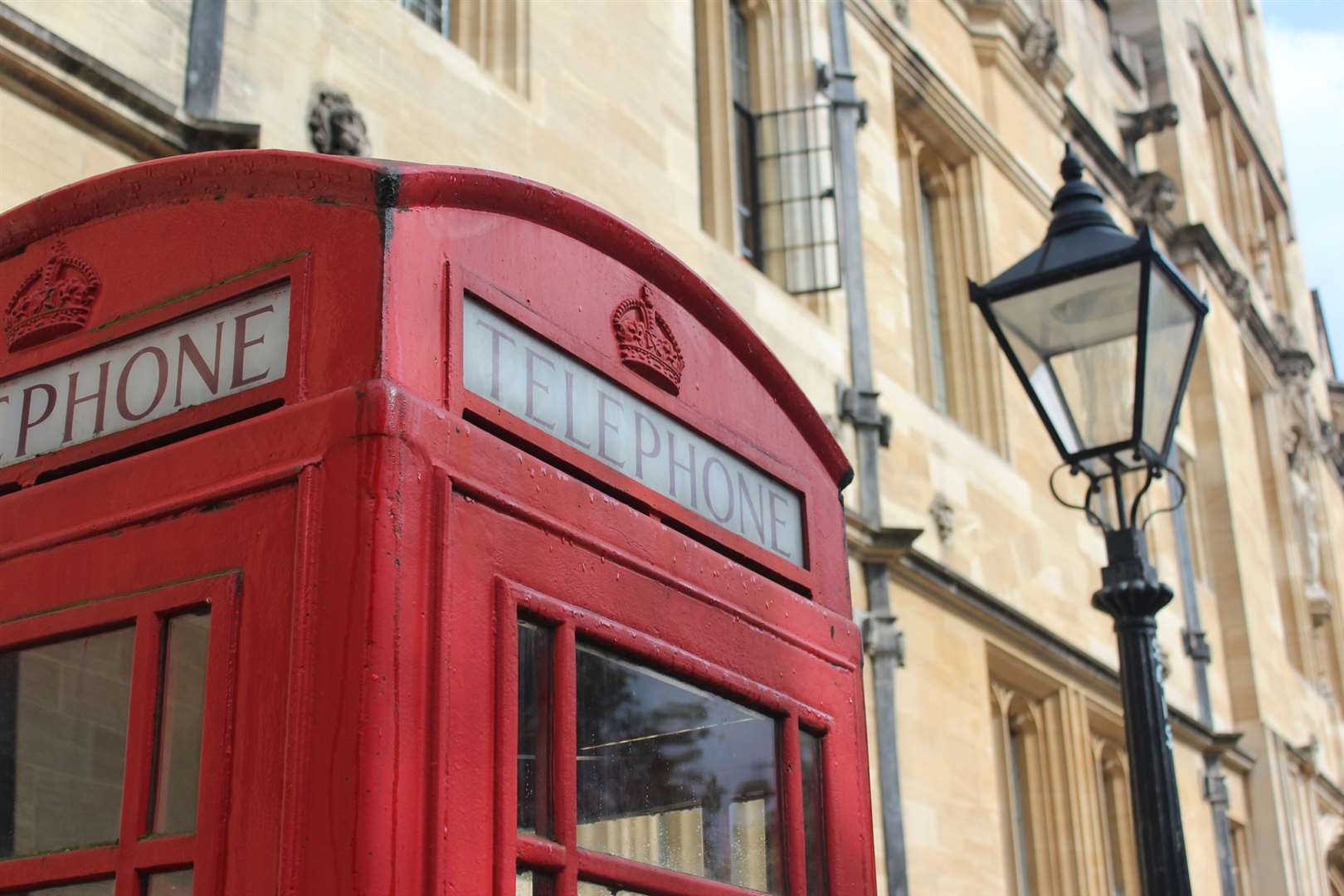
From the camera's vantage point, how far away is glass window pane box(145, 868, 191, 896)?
2234mm

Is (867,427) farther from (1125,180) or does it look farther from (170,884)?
(170,884)

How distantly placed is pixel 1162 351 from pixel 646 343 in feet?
10.4

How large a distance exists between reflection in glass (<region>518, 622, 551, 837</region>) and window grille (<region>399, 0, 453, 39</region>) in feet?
20.5

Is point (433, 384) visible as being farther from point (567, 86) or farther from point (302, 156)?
point (567, 86)

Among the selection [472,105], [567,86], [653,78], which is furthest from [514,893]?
[653,78]

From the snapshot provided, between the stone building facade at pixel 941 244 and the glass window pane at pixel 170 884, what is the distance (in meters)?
3.81

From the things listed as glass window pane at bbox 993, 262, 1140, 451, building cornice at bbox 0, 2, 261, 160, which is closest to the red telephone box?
glass window pane at bbox 993, 262, 1140, 451

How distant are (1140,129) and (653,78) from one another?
9027 millimetres

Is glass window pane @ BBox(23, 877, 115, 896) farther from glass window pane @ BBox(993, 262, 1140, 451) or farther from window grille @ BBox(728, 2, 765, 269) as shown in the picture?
window grille @ BBox(728, 2, 765, 269)

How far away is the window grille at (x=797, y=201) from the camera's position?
34.0 feet

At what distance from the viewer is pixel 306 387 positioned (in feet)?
7.90

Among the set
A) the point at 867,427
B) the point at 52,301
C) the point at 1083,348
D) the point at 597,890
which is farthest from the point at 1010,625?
the point at 52,301

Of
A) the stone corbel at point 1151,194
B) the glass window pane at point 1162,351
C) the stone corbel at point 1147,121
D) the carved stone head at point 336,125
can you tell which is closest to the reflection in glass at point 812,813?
the glass window pane at point 1162,351

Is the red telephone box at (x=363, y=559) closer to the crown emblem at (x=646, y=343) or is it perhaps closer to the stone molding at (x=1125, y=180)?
the crown emblem at (x=646, y=343)
